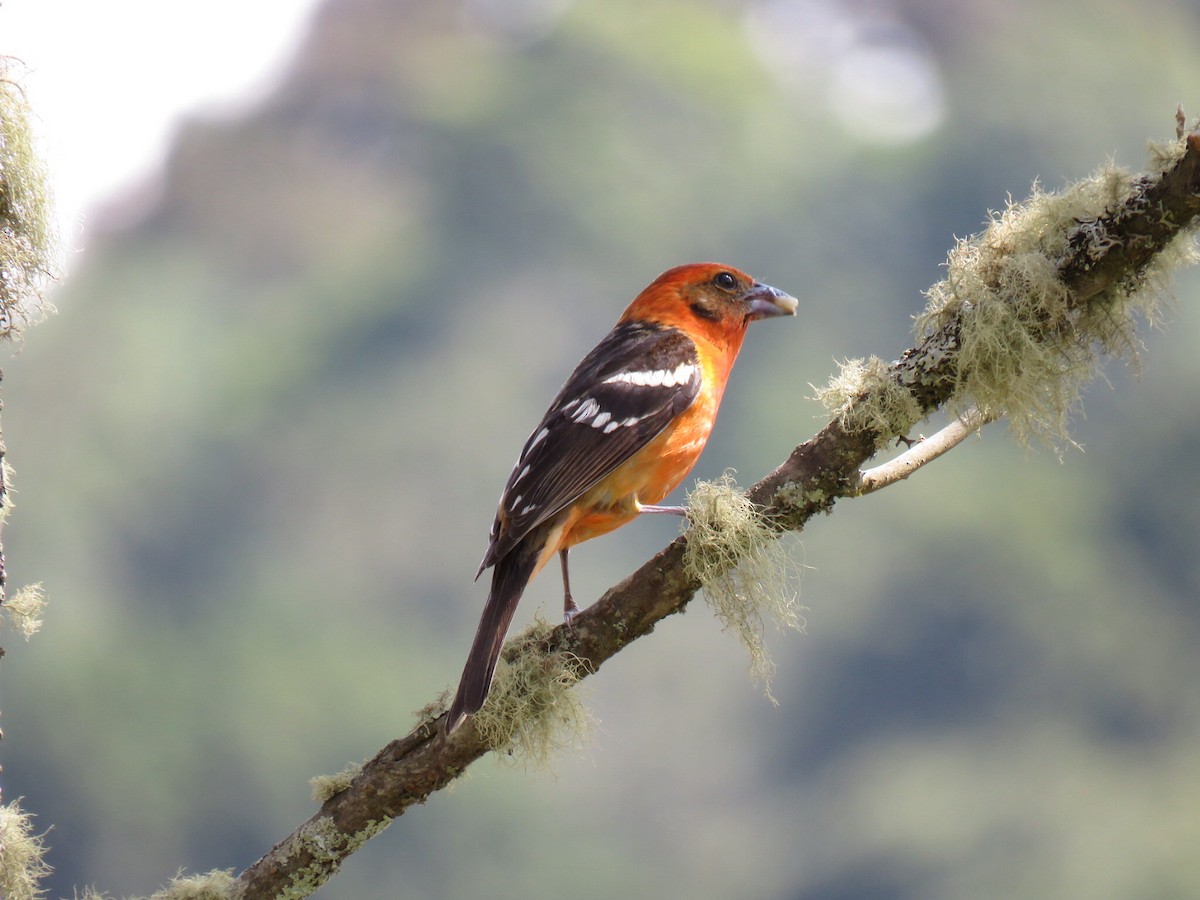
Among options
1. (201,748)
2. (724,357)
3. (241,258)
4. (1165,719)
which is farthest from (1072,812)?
(241,258)

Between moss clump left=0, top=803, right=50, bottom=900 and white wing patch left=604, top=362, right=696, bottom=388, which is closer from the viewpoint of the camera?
moss clump left=0, top=803, right=50, bottom=900

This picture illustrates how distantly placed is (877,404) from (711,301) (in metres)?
1.76

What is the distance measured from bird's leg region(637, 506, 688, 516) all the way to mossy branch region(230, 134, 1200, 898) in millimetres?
114

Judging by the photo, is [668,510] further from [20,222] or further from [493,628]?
[20,222]

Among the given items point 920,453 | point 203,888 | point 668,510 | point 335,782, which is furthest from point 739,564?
point 203,888

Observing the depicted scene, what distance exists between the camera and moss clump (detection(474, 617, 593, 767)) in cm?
330

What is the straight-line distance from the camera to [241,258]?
33.9 m

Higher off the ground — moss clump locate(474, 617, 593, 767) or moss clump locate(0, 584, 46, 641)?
moss clump locate(0, 584, 46, 641)

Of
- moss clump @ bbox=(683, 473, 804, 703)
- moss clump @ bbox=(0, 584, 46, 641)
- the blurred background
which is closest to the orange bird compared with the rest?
moss clump @ bbox=(683, 473, 804, 703)

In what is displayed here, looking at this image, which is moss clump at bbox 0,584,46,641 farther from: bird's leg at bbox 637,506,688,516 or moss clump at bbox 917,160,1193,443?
moss clump at bbox 917,160,1193,443

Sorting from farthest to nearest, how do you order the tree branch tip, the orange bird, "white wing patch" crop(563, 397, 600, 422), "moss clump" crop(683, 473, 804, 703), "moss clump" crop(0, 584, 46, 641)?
1. "white wing patch" crop(563, 397, 600, 422)
2. the orange bird
3. "moss clump" crop(683, 473, 804, 703)
4. "moss clump" crop(0, 584, 46, 641)
5. the tree branch tip

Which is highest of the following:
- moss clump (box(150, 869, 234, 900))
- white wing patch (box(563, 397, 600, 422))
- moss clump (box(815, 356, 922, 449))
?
white wing patch (box(563, 397, 600, 422))

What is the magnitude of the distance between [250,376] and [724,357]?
95.9ft

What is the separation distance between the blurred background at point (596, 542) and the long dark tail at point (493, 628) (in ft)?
39.6
